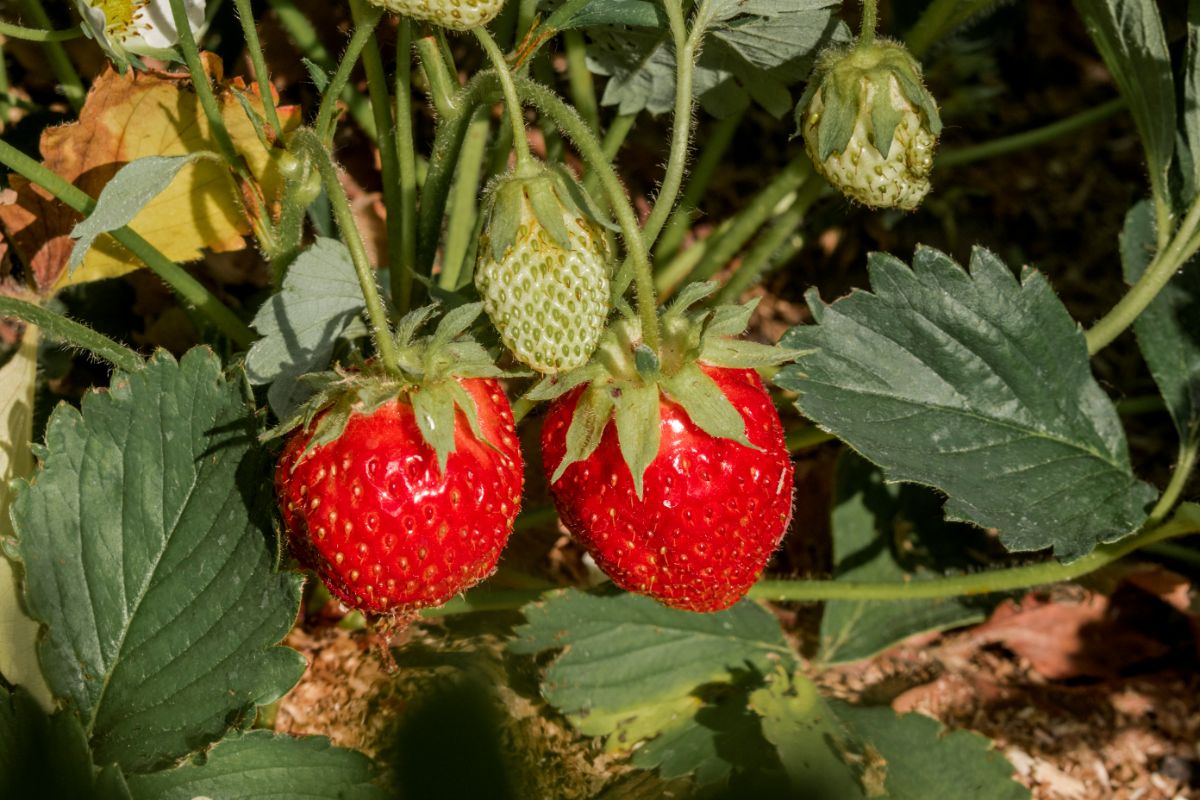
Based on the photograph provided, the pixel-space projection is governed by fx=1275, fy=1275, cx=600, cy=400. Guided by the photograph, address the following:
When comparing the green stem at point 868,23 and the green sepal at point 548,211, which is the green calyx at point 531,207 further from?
the green stem at point 868,23

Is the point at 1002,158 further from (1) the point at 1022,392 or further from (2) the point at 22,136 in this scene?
(2) the point at 22,136

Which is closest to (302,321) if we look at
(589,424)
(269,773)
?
(589,424)

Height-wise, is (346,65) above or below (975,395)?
above

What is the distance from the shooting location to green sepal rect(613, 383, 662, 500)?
0.96m

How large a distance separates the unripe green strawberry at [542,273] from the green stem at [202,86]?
256mm

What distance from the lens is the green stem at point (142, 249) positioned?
1020mm

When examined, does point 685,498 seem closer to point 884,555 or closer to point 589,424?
point 589,424

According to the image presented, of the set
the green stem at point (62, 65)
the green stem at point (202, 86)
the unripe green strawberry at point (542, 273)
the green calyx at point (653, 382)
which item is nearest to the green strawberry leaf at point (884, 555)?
the green calyx at point (653, 382)

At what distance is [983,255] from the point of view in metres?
1.15

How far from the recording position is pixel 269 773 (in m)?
1.03

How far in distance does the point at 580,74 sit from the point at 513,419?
0.45 m

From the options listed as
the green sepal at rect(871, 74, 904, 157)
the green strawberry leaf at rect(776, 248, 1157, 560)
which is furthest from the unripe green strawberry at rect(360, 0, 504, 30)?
the green strawberry leaf at rect(776, 248, 1157, 560)

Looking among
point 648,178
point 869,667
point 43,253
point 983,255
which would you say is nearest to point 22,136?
point 43,253

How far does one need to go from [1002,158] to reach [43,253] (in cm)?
145
